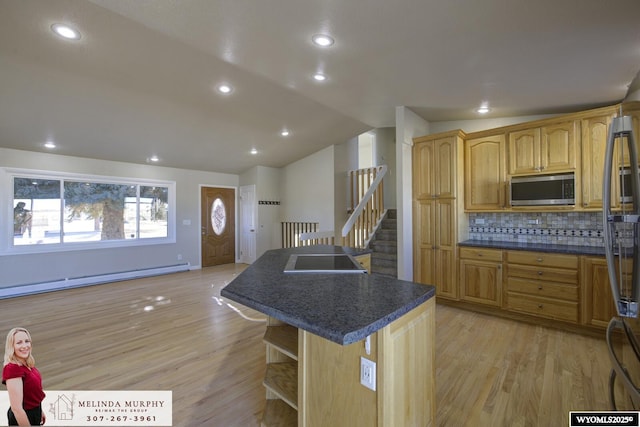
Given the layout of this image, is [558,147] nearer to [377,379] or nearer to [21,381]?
[377,379]

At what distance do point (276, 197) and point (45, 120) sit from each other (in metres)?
4.45

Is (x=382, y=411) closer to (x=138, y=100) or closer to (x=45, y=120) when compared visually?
(x=138, y=100)

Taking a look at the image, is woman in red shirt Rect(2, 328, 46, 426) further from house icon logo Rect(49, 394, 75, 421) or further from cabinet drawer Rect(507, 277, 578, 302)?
cabinet drawer Rect(507, 277, 578, 302)

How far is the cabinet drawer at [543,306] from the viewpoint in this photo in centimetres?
288

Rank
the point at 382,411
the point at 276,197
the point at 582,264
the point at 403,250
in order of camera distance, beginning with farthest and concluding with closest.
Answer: the point at 276,197
the point at 403,250
the point at 582,264
the point at 382,411

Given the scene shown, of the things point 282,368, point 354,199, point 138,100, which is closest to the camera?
point 282,368

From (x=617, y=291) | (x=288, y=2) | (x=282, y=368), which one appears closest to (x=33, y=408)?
(x=282, y=368)

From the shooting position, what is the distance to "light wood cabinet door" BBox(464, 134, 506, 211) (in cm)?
353

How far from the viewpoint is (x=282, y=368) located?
1.70m

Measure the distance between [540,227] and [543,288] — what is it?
91cm

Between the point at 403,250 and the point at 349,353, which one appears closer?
the point at 349,353

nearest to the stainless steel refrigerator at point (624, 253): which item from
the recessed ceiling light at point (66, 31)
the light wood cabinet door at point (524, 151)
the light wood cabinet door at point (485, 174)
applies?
the light wood cabinet door at point (524, 151)

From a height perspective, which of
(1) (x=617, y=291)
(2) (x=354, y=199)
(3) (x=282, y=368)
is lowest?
(3) (x=282, y=368)

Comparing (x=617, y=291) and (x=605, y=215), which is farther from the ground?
(x=605, y=215)
